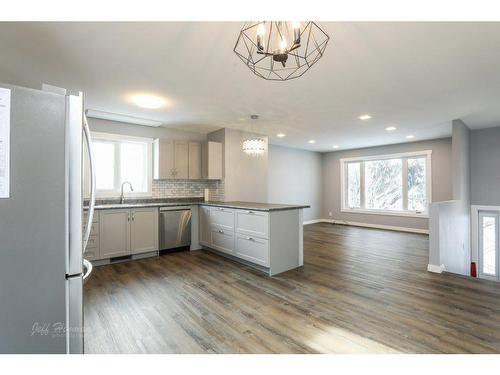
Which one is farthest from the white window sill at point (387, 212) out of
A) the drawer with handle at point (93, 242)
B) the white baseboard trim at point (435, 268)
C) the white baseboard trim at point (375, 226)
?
the drawer with handle at point (93, 242)

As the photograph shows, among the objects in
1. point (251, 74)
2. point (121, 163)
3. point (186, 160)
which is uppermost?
point (251, 74)

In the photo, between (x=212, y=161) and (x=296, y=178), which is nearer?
(x=212, y=161)

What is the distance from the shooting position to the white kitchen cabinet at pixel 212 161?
16.5 feet

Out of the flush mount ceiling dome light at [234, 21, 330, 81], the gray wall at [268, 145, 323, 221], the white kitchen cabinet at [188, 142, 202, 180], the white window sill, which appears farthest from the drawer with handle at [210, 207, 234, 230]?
the white window sill

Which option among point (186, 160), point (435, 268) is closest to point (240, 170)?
point (186, 160)

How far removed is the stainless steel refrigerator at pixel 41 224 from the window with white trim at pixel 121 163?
11.8ft

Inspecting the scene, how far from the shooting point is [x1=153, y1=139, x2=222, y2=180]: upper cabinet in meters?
4.75

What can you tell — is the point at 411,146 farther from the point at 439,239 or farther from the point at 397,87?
the point at 397,87

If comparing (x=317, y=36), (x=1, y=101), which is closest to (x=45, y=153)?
(x=1, y=101)

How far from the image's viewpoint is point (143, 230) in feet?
13.7

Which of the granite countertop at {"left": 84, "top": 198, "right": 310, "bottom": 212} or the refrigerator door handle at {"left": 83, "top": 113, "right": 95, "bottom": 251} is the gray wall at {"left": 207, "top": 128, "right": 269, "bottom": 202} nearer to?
the granite countertop at {"left": 84, "top": 198, "right": 310, "bottom": 212}

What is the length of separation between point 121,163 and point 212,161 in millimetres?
1663

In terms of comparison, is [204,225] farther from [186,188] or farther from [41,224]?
[41,224]

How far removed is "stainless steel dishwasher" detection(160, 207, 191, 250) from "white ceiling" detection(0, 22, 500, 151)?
1.66 m
